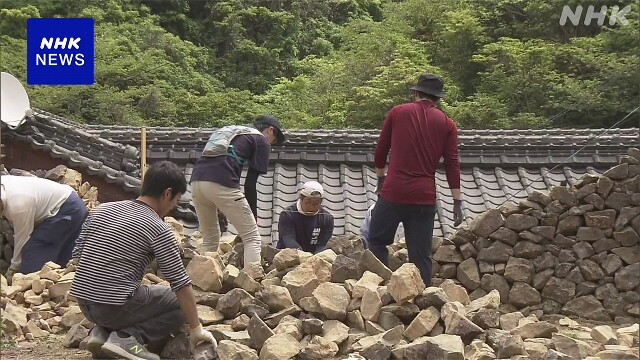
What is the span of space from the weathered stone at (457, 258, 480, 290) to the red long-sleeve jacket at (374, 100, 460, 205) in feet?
3.21

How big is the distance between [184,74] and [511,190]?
403 inches

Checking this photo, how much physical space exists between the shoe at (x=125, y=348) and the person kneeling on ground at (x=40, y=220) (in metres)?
2.43

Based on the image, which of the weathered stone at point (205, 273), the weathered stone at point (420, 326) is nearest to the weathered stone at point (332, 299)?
the weathered stone at point (420, 326)

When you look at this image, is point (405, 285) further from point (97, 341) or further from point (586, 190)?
point (586, 190)

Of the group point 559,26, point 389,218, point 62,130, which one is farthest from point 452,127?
point 559,26

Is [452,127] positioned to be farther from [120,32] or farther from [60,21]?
[120,32]

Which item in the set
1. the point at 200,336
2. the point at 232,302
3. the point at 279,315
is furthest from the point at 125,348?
the point at 279,315

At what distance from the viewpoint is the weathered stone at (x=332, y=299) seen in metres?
4.41

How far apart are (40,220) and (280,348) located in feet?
10.0

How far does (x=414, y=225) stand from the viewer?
520 centimetres

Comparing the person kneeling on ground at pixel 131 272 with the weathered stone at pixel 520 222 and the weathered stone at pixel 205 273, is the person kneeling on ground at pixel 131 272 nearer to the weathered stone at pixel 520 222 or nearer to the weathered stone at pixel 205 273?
the weathered stone at pixel 205 273

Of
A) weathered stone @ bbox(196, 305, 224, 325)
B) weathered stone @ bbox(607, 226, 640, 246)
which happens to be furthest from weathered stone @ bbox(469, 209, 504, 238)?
weathered stone @ bbox(196, 305, 224, 325)

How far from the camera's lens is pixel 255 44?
59.7 ft

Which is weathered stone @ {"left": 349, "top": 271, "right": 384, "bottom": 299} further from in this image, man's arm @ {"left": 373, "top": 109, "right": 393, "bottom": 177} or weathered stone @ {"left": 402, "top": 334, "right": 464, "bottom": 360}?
man's arm @ {"left": 373, "top": 109, "right": 393, "bottom": 177}
